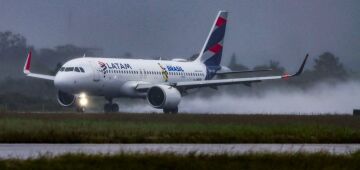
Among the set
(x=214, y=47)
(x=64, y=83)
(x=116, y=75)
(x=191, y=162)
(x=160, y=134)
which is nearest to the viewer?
(x=191, y=162)

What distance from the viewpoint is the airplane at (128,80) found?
243 feet

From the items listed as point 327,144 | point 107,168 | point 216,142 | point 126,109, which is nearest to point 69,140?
point 216,142

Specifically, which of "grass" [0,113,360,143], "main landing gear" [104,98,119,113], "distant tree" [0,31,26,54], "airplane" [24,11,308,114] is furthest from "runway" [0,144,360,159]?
"distant tree" [0,31,26,54]

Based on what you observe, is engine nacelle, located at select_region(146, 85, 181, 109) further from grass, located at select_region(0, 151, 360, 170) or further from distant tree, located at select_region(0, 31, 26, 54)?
grass, located at select_region(0, 151, 360, 170)

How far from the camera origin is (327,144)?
39375 mm

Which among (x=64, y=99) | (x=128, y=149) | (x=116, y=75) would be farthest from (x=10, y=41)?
(x=128, y=149)

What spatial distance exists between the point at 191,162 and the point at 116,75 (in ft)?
165

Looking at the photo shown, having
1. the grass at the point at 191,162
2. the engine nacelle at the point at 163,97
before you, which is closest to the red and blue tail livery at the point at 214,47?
the engine nacelle at the point at 163,97

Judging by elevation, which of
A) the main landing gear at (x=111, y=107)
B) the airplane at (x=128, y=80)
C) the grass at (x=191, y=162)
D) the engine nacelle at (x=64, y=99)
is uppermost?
the grass at (x=191, y=162)

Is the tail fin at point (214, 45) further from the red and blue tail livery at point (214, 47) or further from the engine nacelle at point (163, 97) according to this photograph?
the engine nacelle at point (163, 97)

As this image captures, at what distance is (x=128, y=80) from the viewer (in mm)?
78312

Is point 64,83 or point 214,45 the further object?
point 214,45

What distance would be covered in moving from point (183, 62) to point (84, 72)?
13.9 metres

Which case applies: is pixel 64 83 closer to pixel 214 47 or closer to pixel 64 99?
pixel 64 99
